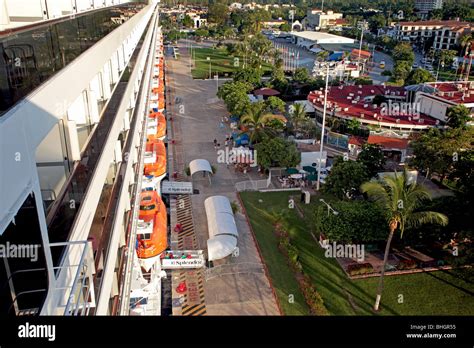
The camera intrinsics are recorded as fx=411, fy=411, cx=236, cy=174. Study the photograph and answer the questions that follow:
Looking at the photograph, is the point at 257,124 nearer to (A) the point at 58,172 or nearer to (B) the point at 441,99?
(B) the point at 441,99

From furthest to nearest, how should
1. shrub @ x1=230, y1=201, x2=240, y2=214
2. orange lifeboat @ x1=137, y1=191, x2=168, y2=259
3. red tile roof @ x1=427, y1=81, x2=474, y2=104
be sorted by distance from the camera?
red tile roof @ x1=427, y1=81, x2=474, y2=104 → shrub @ x1=230, y1=201, x2=240, y2=214 → orange lifeboat @ x1=137, y1=191, x2=168, y2=259

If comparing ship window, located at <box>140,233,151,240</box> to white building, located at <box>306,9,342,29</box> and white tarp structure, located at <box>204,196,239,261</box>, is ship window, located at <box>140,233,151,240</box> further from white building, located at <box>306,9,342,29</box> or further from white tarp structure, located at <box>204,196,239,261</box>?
white building, located at <box>306,9,342,29</box>

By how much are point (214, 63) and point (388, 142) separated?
3662 centimetres

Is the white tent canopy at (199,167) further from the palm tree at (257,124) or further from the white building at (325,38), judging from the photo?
the white building at (325,38)

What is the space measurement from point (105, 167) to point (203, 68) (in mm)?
49222

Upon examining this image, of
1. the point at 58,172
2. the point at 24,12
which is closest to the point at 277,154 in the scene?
the point at 24,12

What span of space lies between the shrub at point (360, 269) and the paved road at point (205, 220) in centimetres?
286

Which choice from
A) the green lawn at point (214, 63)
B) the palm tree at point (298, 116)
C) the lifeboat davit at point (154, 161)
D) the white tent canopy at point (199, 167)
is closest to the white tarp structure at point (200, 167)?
the white tent canopy at point (199, 167)

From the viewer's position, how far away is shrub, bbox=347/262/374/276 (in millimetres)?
13750

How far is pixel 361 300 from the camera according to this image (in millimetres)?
12695

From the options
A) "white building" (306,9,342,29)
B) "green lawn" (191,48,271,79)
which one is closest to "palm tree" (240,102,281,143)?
"green lawn" (191,48,271,79)

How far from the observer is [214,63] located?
56.8 m

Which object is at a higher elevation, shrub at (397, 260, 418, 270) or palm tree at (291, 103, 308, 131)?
palm tree at (291, 103, 308, 131)

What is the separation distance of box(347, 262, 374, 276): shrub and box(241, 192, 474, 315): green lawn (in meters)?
0.26
